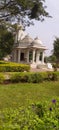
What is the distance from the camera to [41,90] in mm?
13555

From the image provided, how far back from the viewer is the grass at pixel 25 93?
10.7 m

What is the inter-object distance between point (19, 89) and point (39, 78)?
2.89 metres

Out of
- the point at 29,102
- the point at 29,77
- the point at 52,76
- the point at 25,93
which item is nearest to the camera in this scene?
the point at 29,102

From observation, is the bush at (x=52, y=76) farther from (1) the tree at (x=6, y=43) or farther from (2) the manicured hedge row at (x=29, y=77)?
(1) the tree at (x=6, y=43)

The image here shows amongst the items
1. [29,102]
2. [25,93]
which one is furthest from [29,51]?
[29,102]

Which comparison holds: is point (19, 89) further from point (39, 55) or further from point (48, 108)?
point (39, 55)

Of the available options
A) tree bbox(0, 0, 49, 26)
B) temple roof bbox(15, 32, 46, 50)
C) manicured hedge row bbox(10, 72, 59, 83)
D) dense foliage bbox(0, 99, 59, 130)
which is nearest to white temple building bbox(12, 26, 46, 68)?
temple roof bbox(15, 32, 46, 50)

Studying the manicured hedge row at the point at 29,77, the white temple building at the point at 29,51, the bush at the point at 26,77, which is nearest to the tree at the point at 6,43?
the white temple building at the point at 29,51

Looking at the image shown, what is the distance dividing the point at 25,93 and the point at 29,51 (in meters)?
29.1

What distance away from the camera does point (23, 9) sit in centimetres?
2417

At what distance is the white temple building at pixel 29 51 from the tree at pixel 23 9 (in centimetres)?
1424

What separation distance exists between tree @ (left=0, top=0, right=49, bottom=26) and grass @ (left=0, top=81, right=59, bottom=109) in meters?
10.1

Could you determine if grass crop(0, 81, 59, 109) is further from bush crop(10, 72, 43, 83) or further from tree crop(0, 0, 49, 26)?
tree crop(0, 0, 49, 26)

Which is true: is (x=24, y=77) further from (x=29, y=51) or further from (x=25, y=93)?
(x=29, y=51)
